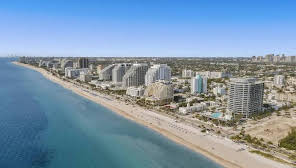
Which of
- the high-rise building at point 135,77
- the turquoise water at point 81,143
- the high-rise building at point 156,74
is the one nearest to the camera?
the turquoise water at point 81,143

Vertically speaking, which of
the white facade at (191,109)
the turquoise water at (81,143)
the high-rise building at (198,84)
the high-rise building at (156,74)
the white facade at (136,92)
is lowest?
the turquoise water at (81,143)

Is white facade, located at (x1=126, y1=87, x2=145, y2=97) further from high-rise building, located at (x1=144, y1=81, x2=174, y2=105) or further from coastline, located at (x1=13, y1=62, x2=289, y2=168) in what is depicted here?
coastline, located at (x1=13, y1=62, x2=289, y2=168)

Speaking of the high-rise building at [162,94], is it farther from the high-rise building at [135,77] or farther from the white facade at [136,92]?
the high-rise building at [135,77]

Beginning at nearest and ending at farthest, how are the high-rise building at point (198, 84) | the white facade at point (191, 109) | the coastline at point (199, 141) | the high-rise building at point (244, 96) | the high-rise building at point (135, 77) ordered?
the coastline at point (199, 141)
the high-rise building at point (244, 96)
the white facade at point (191, 109)
the high-rise building at point (198, 84)
the high-rise building at point (135, 77)

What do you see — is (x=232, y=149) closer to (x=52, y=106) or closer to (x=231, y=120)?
(x=231, y=120)

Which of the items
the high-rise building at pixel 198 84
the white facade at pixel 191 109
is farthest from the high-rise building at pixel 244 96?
the high-rise building at pixel 198 84

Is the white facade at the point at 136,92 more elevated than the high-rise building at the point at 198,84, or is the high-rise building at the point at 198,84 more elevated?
the high-rise building at the point at 198,84

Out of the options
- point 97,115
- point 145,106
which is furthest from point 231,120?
point 97,115
